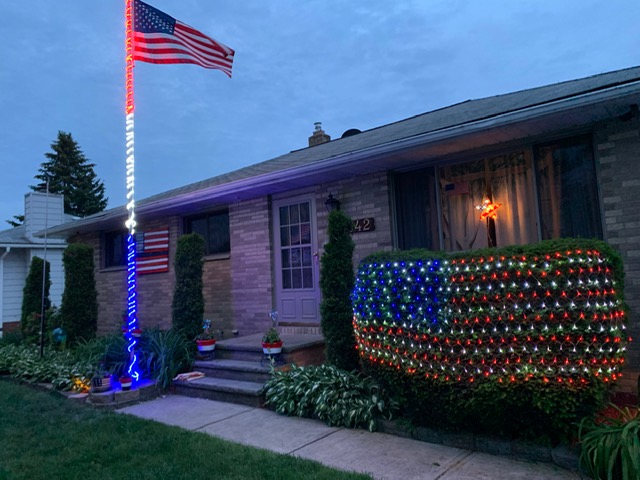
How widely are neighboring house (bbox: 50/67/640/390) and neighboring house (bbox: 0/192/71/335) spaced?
20.6ft

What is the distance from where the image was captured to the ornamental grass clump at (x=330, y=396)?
4484 millimetres

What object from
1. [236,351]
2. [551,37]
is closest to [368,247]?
[236,351]

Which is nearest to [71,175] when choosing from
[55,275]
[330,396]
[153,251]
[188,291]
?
[55,275]

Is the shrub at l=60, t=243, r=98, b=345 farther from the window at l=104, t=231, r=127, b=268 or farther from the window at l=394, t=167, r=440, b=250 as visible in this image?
the window at l=394, t=167, r=440, b=250

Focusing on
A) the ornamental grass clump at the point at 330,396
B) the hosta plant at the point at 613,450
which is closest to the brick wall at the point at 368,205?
the ornamental grass clump at the point at 330,396

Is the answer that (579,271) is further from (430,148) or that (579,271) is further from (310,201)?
(310,201)

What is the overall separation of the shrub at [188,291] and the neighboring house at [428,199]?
113 centimetres

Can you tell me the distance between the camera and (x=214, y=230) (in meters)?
9.12

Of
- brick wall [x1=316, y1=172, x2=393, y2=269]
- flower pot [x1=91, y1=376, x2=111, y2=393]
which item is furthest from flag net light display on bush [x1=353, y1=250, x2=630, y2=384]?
flower pot [x1=91, y1=376, x2=111, y2=393]

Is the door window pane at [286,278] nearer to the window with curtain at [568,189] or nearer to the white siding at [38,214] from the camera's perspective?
the window with curtain at [568,189]

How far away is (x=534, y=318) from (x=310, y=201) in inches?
181

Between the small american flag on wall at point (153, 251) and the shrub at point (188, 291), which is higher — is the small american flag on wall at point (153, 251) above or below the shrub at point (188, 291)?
above

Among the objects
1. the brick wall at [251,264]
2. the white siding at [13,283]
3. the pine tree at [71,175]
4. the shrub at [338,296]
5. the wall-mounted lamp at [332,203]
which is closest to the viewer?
the shrub at [338,296]

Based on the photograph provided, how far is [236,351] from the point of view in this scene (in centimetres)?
665
